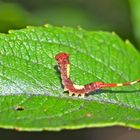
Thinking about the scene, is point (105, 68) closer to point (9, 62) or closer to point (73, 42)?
point (73, 42)

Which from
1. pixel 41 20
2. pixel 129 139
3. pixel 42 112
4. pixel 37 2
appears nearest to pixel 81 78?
pixel 42 112

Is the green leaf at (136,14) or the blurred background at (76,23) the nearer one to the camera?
the green leaf at (136,14)

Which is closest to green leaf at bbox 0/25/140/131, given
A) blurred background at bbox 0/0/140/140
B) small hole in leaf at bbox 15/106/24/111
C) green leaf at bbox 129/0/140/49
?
small hole in leaf at bbox 15/106/24/111

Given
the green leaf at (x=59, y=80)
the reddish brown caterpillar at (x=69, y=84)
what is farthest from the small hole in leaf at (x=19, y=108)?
the reddish brown caterpillar at (x=69, y=84)

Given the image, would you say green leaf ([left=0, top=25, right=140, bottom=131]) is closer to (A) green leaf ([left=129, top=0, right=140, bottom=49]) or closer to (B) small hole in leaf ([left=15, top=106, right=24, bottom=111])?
(B) small hole in leaf ([left=15, top=106, right=24, bottom=111])

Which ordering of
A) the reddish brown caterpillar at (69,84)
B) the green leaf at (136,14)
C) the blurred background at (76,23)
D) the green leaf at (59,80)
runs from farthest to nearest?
the blurred background at (76,23), the green leaf at (136,14), the reddish brown caterpillar at (69,84), the green leaf at (59,80)

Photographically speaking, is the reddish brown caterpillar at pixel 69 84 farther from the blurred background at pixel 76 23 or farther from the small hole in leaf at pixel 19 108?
the blurred background at pixel 76 23
